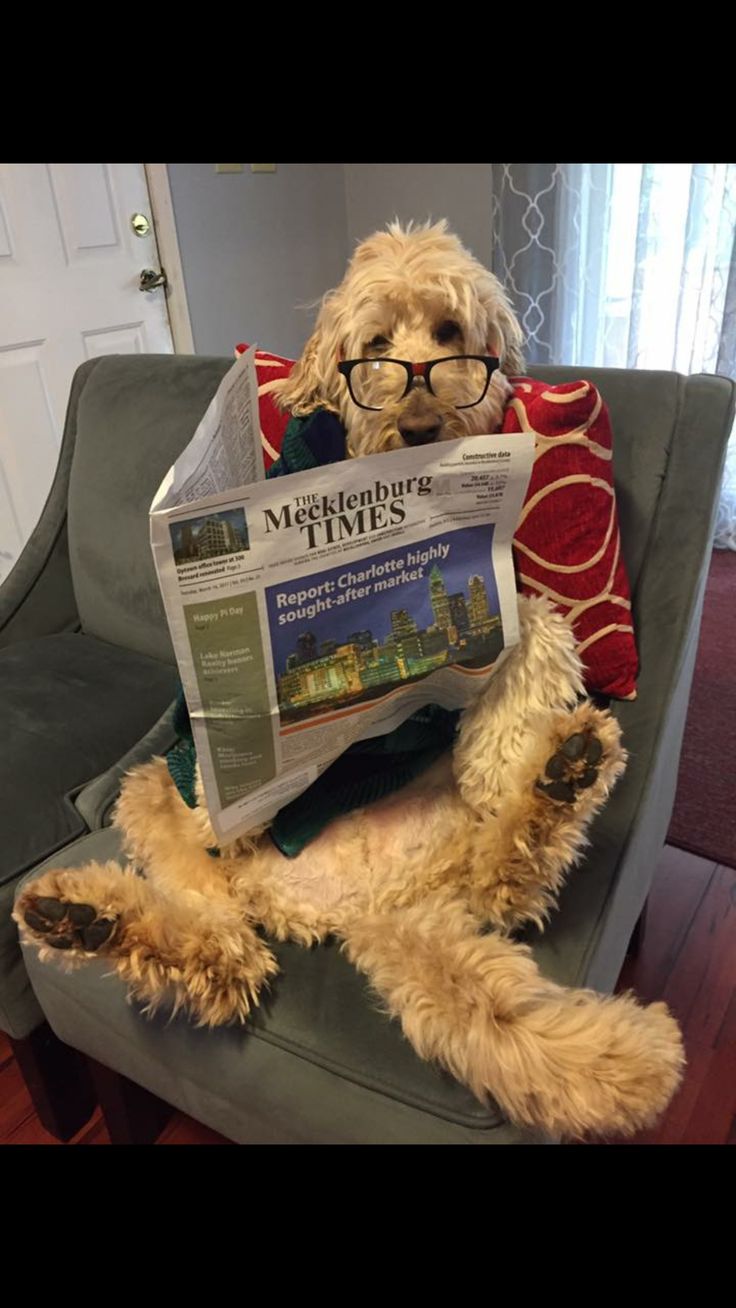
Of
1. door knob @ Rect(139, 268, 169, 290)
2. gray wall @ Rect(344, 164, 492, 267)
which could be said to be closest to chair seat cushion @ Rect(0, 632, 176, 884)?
door knob @ Rect(139, 268, 169, 290)

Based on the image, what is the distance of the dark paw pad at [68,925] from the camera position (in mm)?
769

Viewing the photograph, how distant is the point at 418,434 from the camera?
2.46ft

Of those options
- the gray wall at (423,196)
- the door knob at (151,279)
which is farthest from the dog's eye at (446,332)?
the gray wall at (423,196)

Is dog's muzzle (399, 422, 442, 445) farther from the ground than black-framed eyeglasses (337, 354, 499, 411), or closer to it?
closer to it

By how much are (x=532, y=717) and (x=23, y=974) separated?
741mm

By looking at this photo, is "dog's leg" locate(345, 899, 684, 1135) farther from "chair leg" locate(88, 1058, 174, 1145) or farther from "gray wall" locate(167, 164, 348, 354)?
"gray wall" locate(167, 164, 348, 354)

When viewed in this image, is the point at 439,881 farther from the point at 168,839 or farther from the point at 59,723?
the point at 59,723

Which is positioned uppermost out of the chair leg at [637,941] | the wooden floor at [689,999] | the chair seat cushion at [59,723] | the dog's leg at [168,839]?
the dog's leg at [168,839]

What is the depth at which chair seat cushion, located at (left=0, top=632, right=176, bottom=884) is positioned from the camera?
3.70 ft

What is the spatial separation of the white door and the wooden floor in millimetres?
1528

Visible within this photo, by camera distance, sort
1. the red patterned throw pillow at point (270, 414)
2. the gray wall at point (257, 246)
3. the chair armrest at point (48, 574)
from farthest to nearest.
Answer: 1. the gray wall at point (257, 246)
2. the chair armrest at point (48, 574)
3. the red patterned throw pillow at point (270, 414)

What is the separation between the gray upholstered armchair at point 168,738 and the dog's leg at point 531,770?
0.32 ft

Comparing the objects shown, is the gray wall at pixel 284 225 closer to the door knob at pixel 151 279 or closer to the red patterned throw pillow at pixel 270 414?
the door knob at pixel 151 279
